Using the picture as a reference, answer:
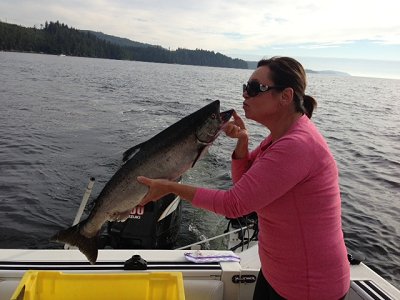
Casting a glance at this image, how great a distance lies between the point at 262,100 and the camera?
3.05 meters

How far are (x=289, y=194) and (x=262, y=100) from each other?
0.72 metres

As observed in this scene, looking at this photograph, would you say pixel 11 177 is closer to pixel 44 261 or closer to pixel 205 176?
pixel 205 176

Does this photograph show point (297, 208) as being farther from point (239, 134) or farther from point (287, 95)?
point (239, 134)

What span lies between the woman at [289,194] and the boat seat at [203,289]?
4.28 ft

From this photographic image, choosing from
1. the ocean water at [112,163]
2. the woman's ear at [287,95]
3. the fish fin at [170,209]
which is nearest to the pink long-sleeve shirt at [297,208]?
the woman's ear at [287,95]

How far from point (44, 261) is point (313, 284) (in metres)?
2.93

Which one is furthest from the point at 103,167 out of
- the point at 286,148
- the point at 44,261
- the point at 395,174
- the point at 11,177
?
the point at 286,148

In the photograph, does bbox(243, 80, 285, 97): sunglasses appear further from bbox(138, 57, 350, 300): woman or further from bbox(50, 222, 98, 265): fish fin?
bbox(50, 222, 98, 265): fish fin

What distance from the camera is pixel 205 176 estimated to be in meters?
14.5

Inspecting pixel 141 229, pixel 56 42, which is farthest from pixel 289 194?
pixel 56 42

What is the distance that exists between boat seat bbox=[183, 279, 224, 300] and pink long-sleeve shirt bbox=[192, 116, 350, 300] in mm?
1432

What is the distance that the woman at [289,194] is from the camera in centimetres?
271

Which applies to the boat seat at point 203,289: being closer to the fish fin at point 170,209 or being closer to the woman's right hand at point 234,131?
the woman's right hand at point 234,131

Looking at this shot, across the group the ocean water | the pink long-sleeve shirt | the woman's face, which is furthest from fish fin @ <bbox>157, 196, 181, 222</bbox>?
the woman's face
